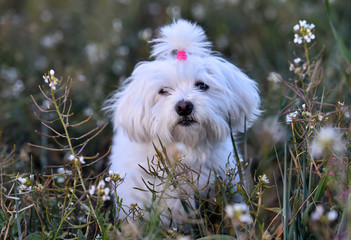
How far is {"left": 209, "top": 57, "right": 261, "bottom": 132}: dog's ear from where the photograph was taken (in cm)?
261

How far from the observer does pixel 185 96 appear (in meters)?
2.44

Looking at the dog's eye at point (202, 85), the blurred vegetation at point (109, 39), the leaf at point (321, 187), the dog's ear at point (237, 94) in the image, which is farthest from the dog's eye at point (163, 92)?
the blurred vegetation at point (109, 39)

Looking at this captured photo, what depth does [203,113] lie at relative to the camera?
2404mm

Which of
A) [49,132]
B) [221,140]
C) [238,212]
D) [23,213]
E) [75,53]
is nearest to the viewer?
[238,212]

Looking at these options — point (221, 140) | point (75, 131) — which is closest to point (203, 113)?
point (221, 140)

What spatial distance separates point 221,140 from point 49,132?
171 cm

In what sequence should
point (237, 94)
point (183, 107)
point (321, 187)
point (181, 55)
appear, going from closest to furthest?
1. point (321, 187)
2. point (183, 107)
3. point (181, 55)
4. point (237, 94)

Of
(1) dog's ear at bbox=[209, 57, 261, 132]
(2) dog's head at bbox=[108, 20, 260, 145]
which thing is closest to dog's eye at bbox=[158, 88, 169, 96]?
(2) dog's head at bbox=[108, 20, 260, 145]

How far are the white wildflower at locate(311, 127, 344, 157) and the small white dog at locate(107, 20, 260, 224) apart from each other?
535mm

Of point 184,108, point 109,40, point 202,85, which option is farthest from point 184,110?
point 109,40

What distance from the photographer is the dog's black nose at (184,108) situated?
7.83 ft

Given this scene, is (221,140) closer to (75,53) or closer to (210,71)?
(210,71)

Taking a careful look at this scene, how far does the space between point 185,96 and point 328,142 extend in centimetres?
97

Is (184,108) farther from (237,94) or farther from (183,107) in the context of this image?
(237,94)
